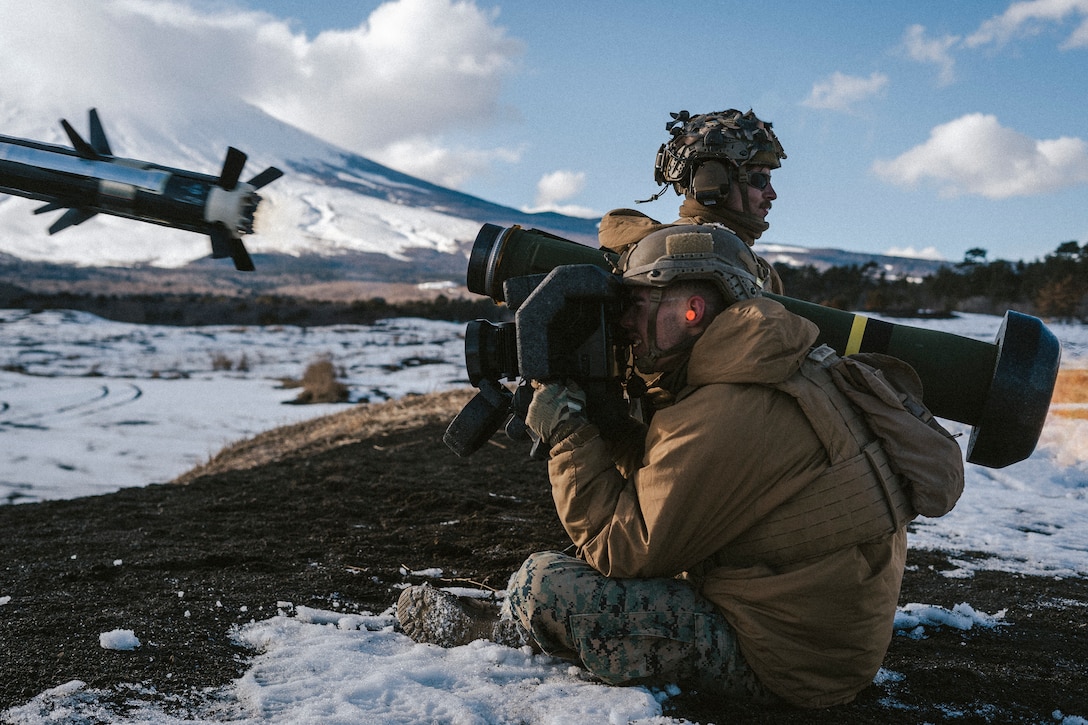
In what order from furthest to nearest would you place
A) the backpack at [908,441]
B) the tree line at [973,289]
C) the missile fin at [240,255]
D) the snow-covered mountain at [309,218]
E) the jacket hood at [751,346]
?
the snow-covered mountain at [309,218] < the tree line at [973,289] < the missile fin at [240,255] < the backpack at [908,441] < the jacket hood at [751,346]

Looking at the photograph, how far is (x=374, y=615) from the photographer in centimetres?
285

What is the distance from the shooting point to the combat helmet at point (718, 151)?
11.3 feet

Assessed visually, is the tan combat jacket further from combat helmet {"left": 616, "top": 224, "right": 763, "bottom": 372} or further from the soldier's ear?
the soldier's ear

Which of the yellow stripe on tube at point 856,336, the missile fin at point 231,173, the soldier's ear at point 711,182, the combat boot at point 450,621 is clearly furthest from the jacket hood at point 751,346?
the missile fin at point 231,173

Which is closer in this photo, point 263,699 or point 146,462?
point 263,699

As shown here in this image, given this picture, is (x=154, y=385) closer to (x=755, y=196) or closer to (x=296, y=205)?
(x=755, y=196)

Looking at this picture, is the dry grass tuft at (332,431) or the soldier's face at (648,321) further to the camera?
the dry grass tuft at (332,431)

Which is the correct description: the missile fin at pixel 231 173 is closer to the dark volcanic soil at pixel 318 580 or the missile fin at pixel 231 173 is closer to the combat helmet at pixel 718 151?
the dark volcanic soil at pixel 318 580

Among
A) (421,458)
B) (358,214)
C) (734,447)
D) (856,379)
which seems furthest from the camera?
→ (358,214)

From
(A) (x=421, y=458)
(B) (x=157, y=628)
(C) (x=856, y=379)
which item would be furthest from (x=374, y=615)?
(A) (x=421, y=458)

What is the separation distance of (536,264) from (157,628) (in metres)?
1.76

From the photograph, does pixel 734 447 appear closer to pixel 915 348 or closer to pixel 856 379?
pixel 856 379

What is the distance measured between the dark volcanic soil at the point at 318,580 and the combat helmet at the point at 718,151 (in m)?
1.84

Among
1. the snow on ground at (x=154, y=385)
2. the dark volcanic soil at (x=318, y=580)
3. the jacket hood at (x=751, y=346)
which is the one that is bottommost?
A: the snow on ground at (x=154, y=385)
